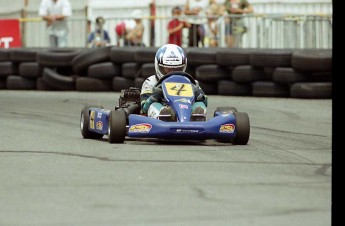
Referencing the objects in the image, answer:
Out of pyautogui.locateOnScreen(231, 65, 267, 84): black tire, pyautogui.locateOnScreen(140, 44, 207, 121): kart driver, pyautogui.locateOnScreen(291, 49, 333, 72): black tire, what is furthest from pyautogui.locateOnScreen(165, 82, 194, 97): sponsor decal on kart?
pyautogui.locateOnScreen(231, 65, 267, 84): black tire

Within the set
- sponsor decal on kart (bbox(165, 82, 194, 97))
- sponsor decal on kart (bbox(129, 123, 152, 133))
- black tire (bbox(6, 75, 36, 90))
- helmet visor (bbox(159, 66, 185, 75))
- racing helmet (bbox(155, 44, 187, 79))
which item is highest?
racing helmet (bbox(155, 44, 187, 79))

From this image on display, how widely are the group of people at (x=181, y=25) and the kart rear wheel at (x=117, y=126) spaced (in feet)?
28.0

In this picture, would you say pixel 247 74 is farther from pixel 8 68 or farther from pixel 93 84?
pixel 8 68

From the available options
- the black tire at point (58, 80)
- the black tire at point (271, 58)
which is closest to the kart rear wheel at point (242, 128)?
the black tire at point (271, 58)

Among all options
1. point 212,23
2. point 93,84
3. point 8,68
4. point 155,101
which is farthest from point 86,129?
point 8,68

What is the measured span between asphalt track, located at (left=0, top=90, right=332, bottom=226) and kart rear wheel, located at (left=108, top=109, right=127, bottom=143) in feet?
0.28

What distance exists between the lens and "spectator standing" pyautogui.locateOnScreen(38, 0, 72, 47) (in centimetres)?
1978

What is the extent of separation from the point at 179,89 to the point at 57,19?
33.6ft

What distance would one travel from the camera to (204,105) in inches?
395

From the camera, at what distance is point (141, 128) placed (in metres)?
9.48

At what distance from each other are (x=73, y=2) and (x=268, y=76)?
8597 mm

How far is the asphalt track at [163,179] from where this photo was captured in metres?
5.96

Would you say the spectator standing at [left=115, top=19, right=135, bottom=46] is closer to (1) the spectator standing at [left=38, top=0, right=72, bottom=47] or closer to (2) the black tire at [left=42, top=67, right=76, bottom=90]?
(1) the spectator standing at [left=38, top=0, right=72, bottom=47]

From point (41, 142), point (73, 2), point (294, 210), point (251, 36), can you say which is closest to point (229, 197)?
point (294, 210)
